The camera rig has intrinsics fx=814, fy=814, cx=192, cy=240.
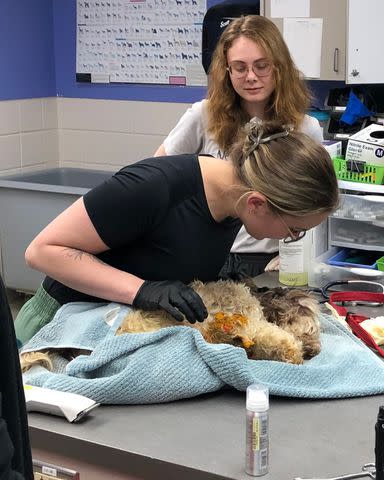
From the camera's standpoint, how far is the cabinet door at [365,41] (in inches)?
118

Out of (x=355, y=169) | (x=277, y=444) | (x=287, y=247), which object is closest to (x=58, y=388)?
(x=277, y=444)

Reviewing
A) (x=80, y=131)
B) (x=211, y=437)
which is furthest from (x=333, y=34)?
(x=211, y=437)

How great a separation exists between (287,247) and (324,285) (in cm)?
16

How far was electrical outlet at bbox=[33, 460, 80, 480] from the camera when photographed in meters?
1.46

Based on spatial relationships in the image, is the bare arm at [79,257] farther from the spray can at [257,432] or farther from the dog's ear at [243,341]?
the spray can at [257,432]

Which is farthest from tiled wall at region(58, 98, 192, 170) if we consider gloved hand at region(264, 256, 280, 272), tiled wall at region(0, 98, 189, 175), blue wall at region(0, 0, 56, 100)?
gloved hand at region(264, 256, 280, 272)

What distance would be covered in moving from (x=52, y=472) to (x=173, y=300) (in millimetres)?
395

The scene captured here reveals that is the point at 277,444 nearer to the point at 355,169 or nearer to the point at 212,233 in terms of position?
the point at 212,233

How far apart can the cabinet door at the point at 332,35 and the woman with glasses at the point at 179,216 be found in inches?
60.9

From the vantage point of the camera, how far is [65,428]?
1.46 metres

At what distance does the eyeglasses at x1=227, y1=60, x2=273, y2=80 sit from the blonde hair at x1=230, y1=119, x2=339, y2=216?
0.94m

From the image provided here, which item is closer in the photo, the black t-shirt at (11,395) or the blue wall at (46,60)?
the black t-shirt at (11,395)

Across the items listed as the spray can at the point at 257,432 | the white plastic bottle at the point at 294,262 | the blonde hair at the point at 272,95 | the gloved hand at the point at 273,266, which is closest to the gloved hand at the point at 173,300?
the spray can at the point at 257,432

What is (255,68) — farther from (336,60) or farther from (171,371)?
(171,371)
